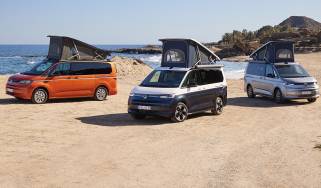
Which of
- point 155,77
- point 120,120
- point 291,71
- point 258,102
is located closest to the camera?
point 120,120

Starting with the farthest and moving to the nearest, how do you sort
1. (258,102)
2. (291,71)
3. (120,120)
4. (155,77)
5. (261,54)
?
(261,54) < (258,102) < (291,71) < (155,77) < (120,120)

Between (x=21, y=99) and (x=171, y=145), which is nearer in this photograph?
(x=171, y=145)

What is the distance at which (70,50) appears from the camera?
21609 mm

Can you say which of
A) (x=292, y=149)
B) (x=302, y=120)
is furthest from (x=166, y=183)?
(x=302, y=120)

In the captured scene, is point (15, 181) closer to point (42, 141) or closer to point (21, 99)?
point (42, 141)

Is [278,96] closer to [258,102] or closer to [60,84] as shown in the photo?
[258,102]

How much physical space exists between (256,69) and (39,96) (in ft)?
32.1

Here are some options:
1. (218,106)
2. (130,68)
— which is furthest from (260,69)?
(130,68)

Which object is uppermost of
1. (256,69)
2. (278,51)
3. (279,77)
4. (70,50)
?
(70,50)

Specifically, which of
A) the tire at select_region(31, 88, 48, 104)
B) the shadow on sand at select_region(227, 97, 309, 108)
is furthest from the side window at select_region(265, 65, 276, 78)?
the tire at select_region(31, 88, 48, 104)

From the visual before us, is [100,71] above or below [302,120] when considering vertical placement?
above

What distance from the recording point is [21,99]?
20.9 meters

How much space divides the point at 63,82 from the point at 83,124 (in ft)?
18.7

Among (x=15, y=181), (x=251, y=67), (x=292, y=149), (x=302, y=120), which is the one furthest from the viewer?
(x=251, y=67)
